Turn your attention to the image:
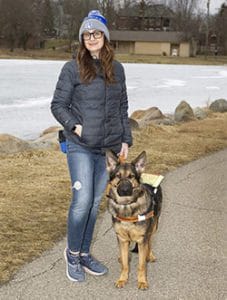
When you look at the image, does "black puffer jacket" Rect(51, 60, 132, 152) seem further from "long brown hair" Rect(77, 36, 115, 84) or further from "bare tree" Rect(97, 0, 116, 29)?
"bare tree" Rect(97, 0, 116, 29)

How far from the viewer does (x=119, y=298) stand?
4199mm

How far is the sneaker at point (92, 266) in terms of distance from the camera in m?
4.59

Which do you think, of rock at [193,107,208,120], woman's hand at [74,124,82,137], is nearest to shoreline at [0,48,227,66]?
rock at [193,107,208,120]

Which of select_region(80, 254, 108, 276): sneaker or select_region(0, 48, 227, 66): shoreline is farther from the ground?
select_region(80, 254, 108, 276): sneaker

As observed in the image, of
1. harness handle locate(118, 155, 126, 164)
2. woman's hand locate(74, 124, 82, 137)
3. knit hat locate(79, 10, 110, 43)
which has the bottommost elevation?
harness handle locate(118, 155, 126, 164)

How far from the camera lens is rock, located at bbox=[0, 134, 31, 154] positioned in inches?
409

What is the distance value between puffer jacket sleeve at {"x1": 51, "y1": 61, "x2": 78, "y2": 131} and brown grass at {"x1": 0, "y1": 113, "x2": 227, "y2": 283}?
1.39 m

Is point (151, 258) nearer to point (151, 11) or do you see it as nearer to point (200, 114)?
point (200, 114)

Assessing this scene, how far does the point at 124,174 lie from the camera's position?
4.01m

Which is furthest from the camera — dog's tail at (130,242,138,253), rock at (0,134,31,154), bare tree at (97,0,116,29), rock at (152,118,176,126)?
bare tree at (97,0,116,29)

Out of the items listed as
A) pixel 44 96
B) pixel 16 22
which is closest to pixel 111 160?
pixel 44 96

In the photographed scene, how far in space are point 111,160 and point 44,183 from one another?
3.72m

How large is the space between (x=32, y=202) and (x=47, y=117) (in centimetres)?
1003

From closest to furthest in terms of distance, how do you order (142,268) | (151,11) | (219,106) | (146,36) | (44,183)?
1. (142,268)
2. (44,183)
3. (219,106)
4. (146,36)
5. (151,11)
